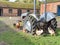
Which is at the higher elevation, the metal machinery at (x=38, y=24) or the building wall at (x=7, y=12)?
the metal machinery at (x=38, y=24)

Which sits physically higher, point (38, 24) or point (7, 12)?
point (38, 24)

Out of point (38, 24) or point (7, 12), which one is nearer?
point (38, 24)

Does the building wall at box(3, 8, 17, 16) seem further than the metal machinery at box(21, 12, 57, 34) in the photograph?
Yes

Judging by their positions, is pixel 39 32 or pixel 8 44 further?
pixel 39 32

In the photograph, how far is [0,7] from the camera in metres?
39.7

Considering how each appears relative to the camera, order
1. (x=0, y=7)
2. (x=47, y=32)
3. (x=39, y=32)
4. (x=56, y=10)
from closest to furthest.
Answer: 1. (x=39, y=32)
2. (x=47, y=32)
3. (x=56, y=10)
4. (x=0, y=7)

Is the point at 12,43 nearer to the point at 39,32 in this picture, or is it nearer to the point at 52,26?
the point at 39,32

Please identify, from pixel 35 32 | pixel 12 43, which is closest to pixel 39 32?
pixel 35 32

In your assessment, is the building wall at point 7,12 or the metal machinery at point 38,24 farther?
the building wall at point 7,12

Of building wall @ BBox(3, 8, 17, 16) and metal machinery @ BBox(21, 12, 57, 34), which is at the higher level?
metal machinery @ BBox(21, 12, 57, 34)

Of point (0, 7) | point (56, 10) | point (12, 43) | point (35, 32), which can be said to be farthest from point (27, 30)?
point (0, 7)

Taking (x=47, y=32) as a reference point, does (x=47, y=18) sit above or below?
above

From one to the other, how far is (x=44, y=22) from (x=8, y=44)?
3.90m

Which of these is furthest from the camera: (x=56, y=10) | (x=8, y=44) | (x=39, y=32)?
(x=56, y=10)
